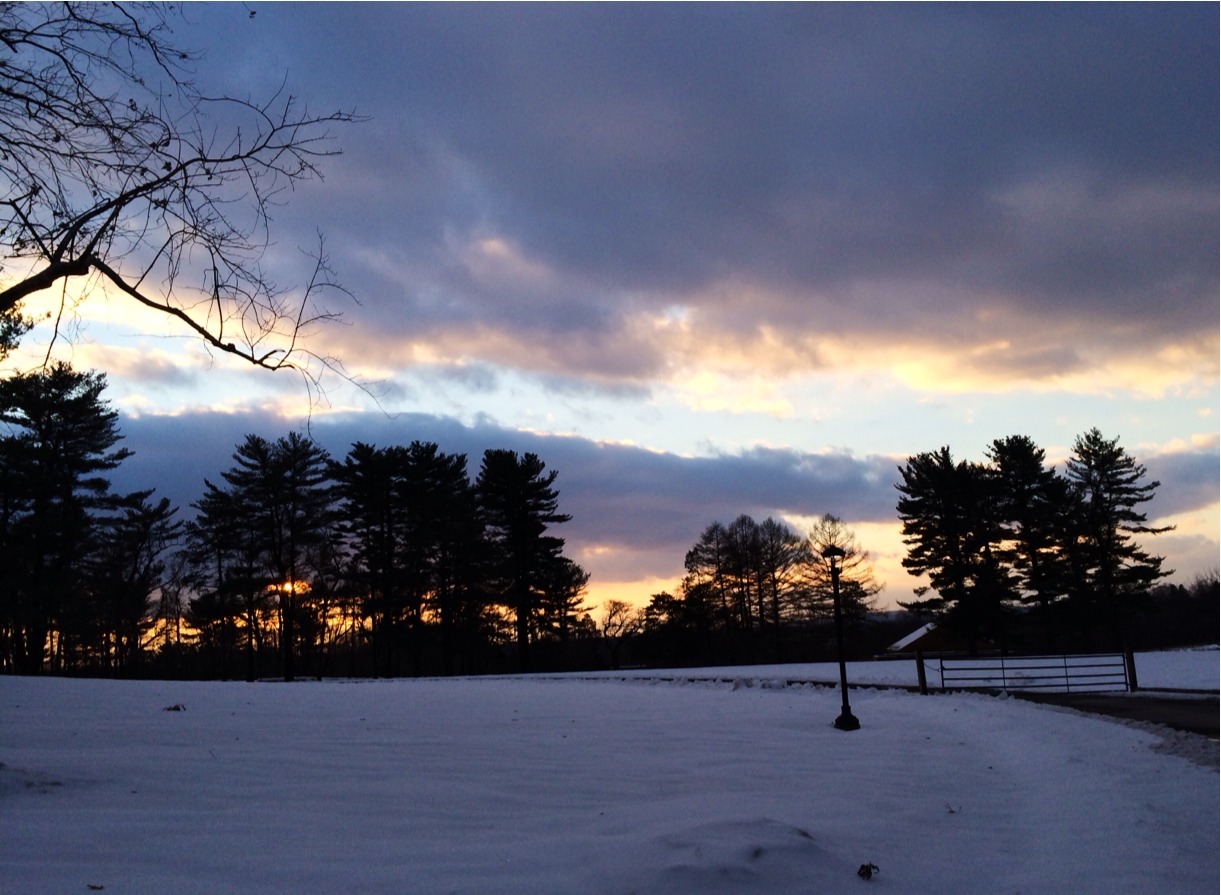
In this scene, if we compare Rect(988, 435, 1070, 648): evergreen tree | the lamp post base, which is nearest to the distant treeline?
Rect(988, 435, 1070, 648): evergreen tree

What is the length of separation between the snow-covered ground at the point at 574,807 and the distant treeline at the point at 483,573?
32.1m

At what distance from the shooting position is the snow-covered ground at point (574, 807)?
471cm

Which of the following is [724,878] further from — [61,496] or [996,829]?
[61,496]

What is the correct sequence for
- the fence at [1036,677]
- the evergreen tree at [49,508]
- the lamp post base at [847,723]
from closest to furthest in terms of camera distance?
the lamp post base at [847,723] → the fence at [1036,677] → the evergreen tree at [49,508]

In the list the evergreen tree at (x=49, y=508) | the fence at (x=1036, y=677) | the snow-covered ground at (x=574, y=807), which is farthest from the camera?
the evergreen tree at (x=49, y=508)

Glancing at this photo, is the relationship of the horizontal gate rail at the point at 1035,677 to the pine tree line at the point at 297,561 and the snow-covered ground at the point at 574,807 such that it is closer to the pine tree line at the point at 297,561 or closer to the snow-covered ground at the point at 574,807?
the snow-covered ground at the point at 574,807

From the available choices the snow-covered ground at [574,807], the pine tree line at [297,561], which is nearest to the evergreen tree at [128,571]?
the pine tree line at [297,561]

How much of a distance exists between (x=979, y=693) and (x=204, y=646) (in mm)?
51330

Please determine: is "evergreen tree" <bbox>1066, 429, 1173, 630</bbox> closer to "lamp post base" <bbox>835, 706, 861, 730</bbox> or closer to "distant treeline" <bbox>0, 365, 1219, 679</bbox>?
"distant treeline" <bbox>0, 365, 1219, 679</bbox>

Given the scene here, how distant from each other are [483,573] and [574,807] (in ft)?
146

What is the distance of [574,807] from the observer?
22.0ft

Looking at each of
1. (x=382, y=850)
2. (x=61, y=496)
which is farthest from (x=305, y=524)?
(x=382, y=850)

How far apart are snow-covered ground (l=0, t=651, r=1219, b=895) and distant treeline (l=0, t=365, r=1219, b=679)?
32066 mm

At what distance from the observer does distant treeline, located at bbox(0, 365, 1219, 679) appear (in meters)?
44.4
